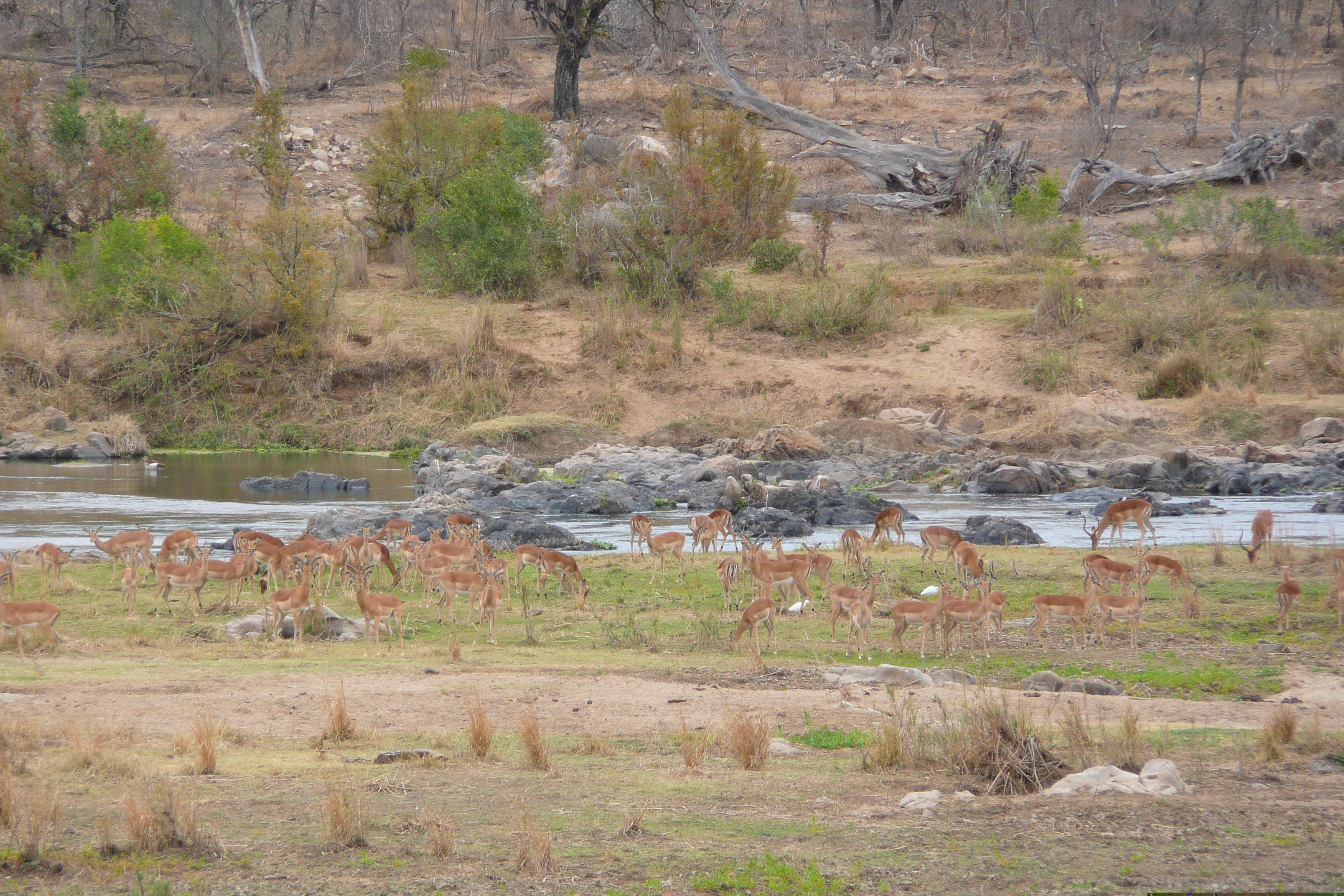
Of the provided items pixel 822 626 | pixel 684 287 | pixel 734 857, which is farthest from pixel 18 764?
pixel 684 287

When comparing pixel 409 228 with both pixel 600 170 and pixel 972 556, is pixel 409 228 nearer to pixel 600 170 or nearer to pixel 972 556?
pixel 600 170

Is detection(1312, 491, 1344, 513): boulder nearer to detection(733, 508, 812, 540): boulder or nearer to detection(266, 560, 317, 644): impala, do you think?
detection(733, 508, 812, 540): boulder

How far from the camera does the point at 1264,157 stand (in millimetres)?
38719

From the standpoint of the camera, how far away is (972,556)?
511 inches

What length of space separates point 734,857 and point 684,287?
3066 centimetres

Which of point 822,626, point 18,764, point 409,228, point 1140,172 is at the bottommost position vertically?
point 822,626

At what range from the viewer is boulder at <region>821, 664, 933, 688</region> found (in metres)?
9.37

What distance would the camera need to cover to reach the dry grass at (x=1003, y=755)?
675cm

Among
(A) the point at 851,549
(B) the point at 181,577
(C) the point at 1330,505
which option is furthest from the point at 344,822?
(C) the point at 1330,505

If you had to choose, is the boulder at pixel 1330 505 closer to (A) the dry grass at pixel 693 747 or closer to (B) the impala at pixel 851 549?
(B) the impala at pixel 851 549

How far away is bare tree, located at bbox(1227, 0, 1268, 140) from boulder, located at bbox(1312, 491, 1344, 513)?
79.1 ft

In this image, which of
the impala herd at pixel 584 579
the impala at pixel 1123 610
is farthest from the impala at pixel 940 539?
the impala at pixel 1123 610

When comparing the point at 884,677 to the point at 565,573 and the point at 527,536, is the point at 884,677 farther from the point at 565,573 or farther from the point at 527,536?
the point at 527,536

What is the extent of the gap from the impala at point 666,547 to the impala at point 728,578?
151 centimetres
